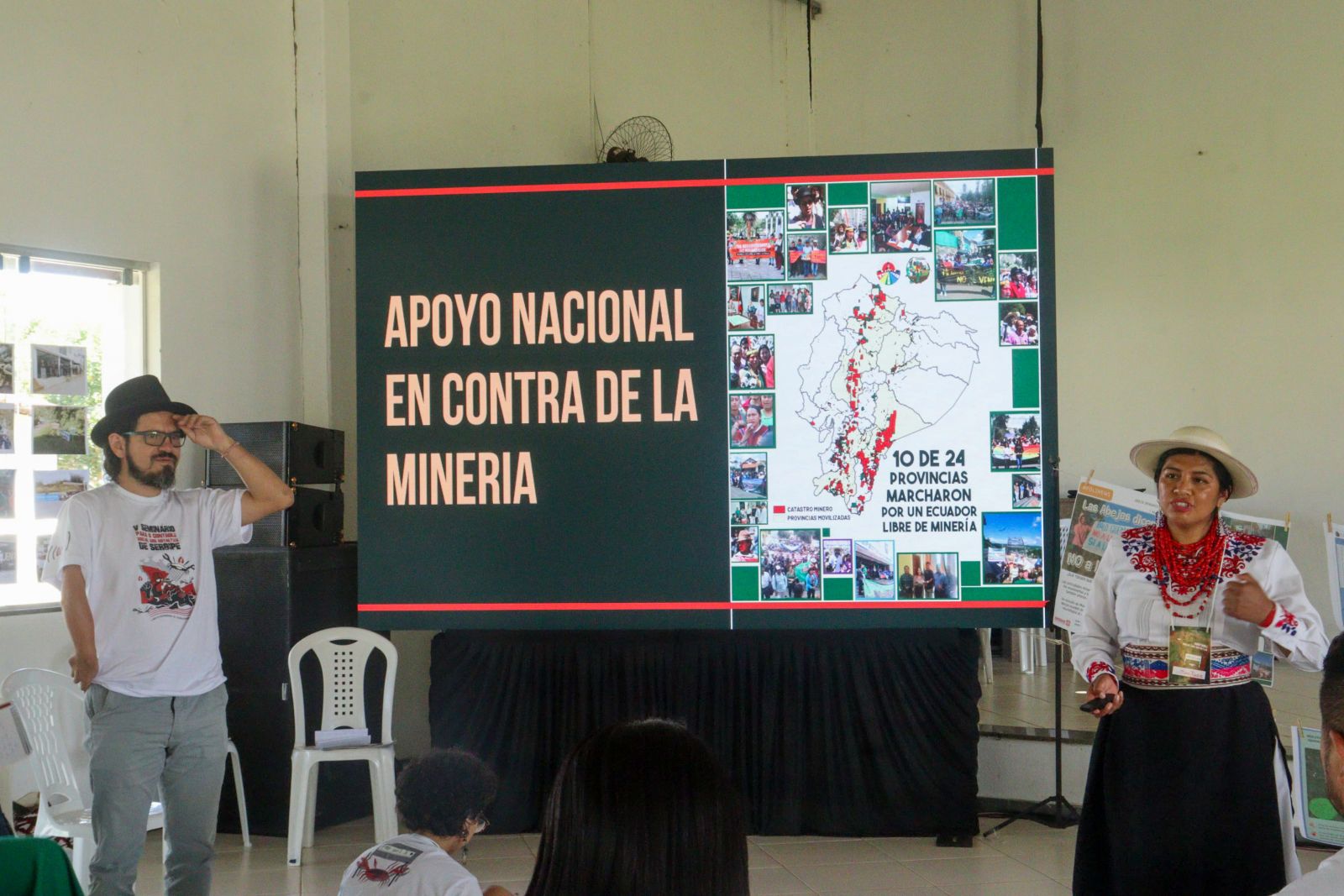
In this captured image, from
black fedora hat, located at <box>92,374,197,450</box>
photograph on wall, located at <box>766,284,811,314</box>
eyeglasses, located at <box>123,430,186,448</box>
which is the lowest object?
eyeglasses, located at <box>123,430,186,448</box>

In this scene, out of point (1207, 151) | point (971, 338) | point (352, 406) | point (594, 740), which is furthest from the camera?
point (1207, 151)

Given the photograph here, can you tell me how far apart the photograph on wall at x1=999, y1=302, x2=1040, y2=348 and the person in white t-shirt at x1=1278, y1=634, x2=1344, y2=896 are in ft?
8.97

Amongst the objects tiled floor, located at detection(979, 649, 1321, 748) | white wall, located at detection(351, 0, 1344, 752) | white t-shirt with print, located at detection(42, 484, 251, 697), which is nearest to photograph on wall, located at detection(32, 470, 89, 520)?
white t-shirt with print, located at detection(42, 484, 251, 697)

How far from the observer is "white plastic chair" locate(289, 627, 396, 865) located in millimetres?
4219

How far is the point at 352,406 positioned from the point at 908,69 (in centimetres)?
377

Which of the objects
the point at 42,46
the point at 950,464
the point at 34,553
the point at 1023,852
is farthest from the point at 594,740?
the point at 42,46

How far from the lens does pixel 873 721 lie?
4465mm

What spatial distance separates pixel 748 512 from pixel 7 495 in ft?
9.14

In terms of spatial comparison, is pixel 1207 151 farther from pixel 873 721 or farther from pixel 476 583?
pixel 476 583

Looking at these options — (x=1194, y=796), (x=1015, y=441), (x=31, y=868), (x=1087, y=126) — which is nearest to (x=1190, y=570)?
(x=1194, y=796)

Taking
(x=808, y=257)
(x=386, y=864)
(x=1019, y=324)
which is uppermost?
(x=808, y=257)

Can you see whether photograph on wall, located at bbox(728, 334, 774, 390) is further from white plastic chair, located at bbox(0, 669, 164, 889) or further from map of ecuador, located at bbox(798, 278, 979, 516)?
white plastic chair, located at bbox(0, 669, 164, 889)

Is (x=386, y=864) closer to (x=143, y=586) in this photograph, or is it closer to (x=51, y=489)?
(x=143, y=586)

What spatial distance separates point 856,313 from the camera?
169 inches
